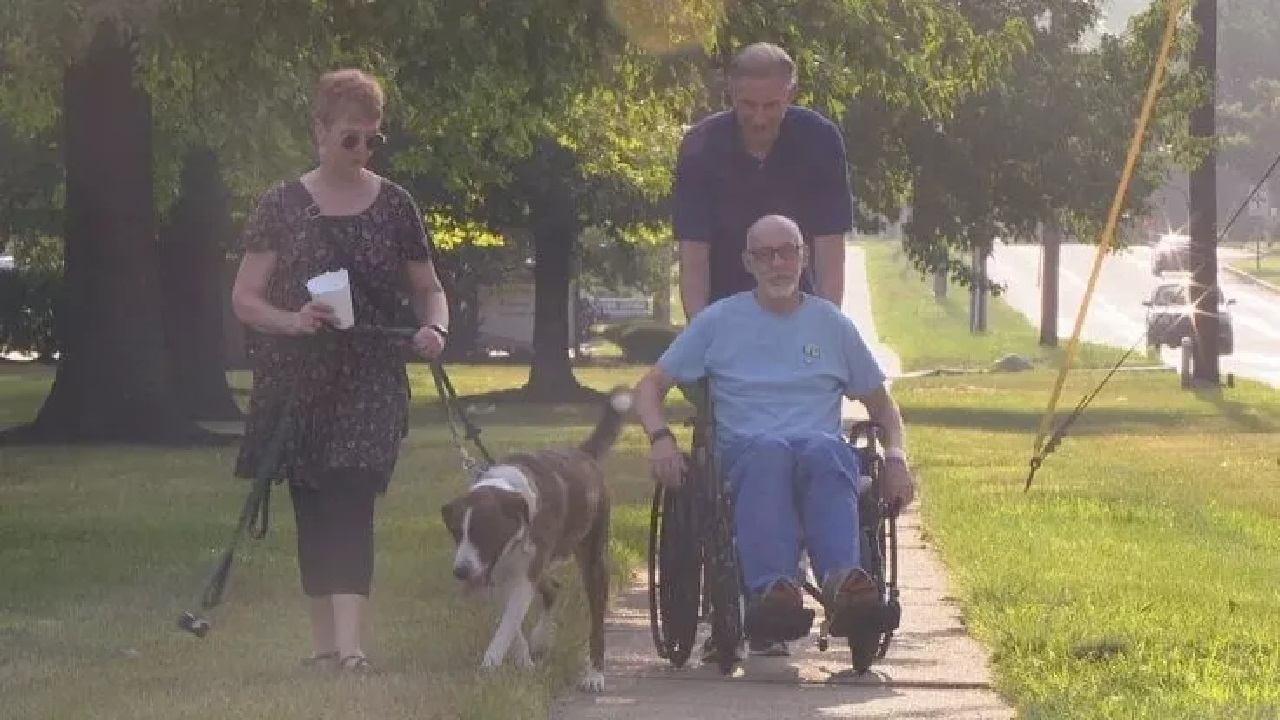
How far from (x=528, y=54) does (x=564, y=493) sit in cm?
906

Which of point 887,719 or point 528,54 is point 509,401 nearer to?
point 528,54

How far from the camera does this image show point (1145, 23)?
107 feet

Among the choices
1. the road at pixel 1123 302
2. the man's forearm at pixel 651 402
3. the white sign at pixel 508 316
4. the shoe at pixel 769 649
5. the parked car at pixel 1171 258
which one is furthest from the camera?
the parked car at pixel 1171 258

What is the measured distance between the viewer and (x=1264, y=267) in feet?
324

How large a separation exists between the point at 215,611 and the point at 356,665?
215 cm

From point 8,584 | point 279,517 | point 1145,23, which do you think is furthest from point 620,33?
point 1145,23

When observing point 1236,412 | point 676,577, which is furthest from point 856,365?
point 1236,412

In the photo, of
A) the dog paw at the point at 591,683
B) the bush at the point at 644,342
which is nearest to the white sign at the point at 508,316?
the bush at the point at 644,342

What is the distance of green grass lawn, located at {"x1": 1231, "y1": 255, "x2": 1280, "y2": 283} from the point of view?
301ft

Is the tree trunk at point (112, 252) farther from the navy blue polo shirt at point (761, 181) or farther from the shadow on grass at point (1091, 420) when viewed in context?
the navy blue polo shirt at point (761, 181)

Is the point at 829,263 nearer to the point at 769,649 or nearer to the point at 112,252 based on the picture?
the point at 769,649

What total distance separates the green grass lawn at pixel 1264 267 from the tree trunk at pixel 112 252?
7202 cm

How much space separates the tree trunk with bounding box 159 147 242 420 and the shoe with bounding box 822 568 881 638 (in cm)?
2022

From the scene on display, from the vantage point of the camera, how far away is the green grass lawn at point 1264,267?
301 feet
